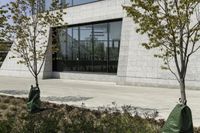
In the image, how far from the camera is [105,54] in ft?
107

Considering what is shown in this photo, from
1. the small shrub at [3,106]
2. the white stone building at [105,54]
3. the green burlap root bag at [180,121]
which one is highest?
the white stone building at [105,54]

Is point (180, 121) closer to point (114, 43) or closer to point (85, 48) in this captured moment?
point (114, 43)

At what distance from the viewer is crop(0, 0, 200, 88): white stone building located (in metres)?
25.9

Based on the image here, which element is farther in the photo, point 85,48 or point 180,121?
point 85,48

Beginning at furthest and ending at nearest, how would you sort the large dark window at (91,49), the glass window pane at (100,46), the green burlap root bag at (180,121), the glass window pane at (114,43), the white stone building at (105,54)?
the glass window pane at (100,46) < the large dark window at (91,49) < the glass window pane at (114,43) < the white stone building at (105,54) < the green burlap root bag at (180,121)

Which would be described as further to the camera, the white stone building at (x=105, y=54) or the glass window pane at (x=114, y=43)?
the glass window pane at (x=114, y=43)

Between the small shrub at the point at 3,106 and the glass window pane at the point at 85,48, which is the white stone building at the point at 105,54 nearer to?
the glass window pane at the point at 85,48

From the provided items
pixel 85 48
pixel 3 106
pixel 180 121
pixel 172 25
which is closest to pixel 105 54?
pixel 85 48

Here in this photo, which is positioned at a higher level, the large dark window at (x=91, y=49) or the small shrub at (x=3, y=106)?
the large dark window at (x=91, y=49)

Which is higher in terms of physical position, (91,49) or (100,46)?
(100,46)

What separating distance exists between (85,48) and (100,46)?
6.72 ft

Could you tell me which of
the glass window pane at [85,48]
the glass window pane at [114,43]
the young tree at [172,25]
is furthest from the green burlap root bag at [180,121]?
the glass window pane at [85,48]

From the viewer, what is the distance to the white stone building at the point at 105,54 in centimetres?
2588

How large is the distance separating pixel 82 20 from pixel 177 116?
88.2ft
